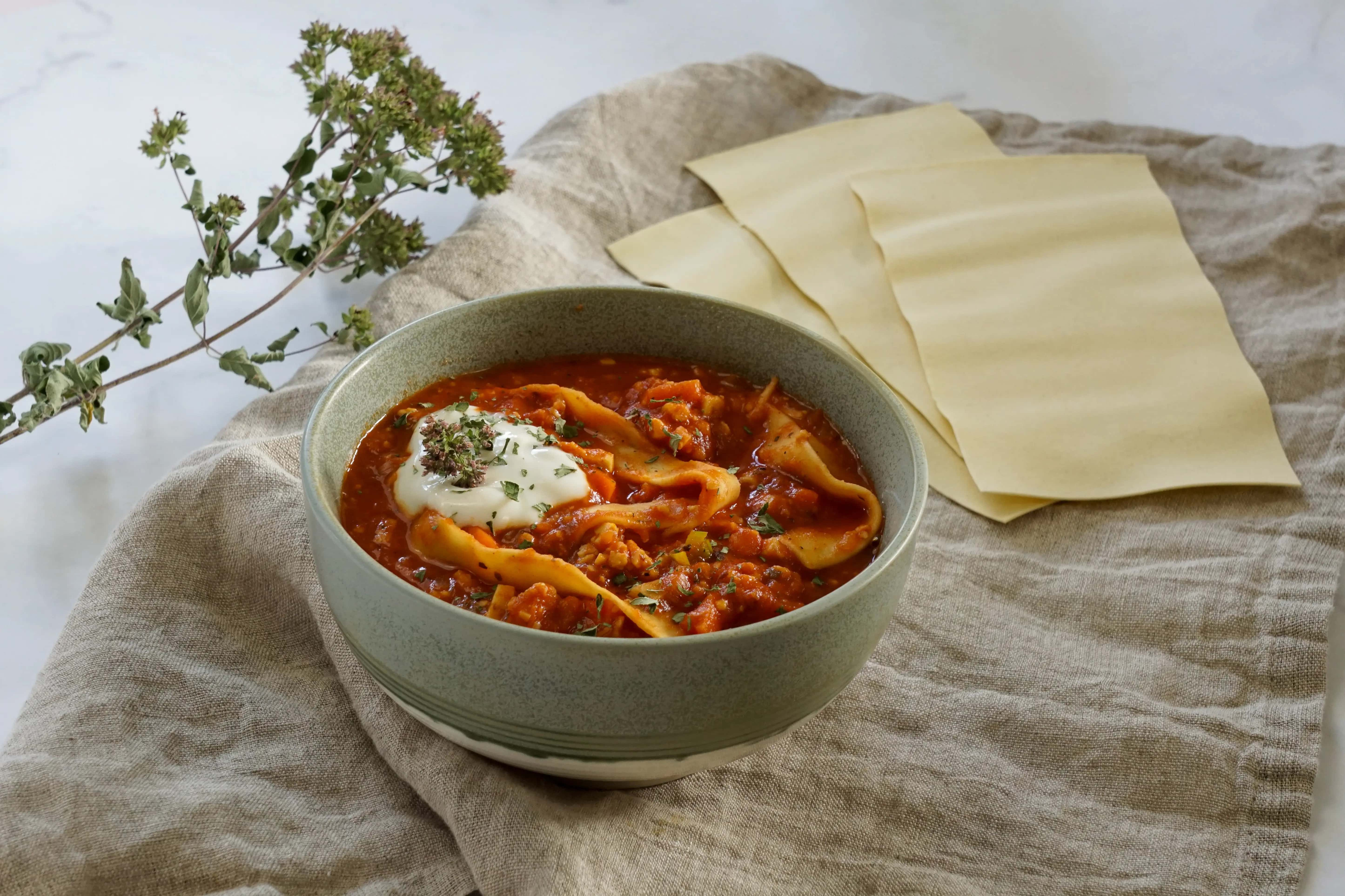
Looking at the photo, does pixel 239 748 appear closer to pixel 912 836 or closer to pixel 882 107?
pixel 912 836

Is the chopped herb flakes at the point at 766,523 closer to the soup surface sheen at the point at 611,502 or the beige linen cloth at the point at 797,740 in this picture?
the soup surface sheen at the point at 611,502

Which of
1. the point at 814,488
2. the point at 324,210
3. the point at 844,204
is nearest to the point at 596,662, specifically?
the point at 814,488

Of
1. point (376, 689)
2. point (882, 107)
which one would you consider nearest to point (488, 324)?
point (376, 689)

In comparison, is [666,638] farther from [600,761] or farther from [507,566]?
[507,566]

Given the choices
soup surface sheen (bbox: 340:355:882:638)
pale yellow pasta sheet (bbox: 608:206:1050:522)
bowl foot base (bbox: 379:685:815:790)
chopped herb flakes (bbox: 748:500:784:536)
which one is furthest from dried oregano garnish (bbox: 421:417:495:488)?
pale yellow pasta sheet (bbox: 608:206:1050:522)

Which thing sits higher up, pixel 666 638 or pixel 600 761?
pixel 666 638

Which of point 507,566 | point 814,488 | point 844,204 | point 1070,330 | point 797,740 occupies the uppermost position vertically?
point 507,566
